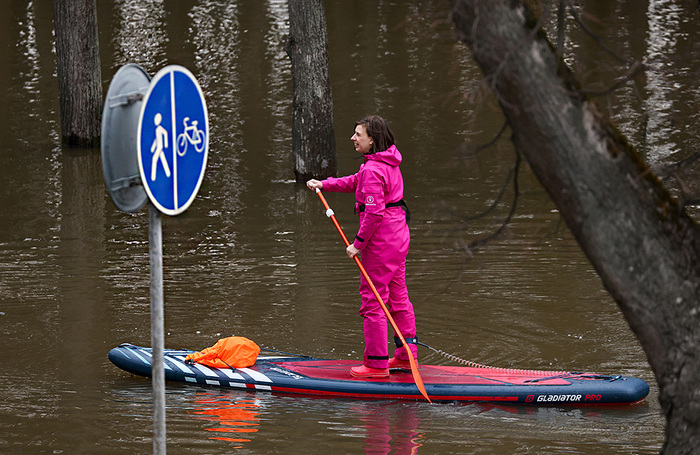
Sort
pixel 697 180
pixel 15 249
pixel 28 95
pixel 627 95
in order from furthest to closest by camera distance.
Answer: pixel 28 95 → pixel 627 95 → pixel 697 180 → pixel 15 249

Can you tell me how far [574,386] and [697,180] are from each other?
6.25 m

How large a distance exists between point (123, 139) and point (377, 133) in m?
2.87

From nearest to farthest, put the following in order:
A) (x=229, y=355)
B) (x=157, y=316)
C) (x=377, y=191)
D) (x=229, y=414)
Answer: (x=157, y=316)
(x=229, y=414)
(x=377, y=191)
(x=229, y=355)

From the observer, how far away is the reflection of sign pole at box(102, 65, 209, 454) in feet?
12.8

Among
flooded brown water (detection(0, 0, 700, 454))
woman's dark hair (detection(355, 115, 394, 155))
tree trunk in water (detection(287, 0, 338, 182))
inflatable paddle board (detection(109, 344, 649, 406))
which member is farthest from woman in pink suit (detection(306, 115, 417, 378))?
tree trunk in water (detection(287, 0, 338, 182))

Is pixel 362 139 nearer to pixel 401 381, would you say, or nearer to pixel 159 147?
pixel 401 381

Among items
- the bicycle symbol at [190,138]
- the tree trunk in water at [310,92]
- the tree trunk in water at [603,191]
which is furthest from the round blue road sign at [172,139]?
the tree trunk in water at [310,92]

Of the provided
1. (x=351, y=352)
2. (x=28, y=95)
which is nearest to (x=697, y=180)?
(x=351, y=352)

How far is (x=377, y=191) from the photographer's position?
662cm

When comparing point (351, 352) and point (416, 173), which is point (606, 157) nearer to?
point (351, 352)

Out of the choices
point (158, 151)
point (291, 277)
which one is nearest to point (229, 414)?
point (158, 151)

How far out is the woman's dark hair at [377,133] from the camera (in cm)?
668

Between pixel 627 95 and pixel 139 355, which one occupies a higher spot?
pixel 627 95

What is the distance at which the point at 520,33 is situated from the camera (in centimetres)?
380
